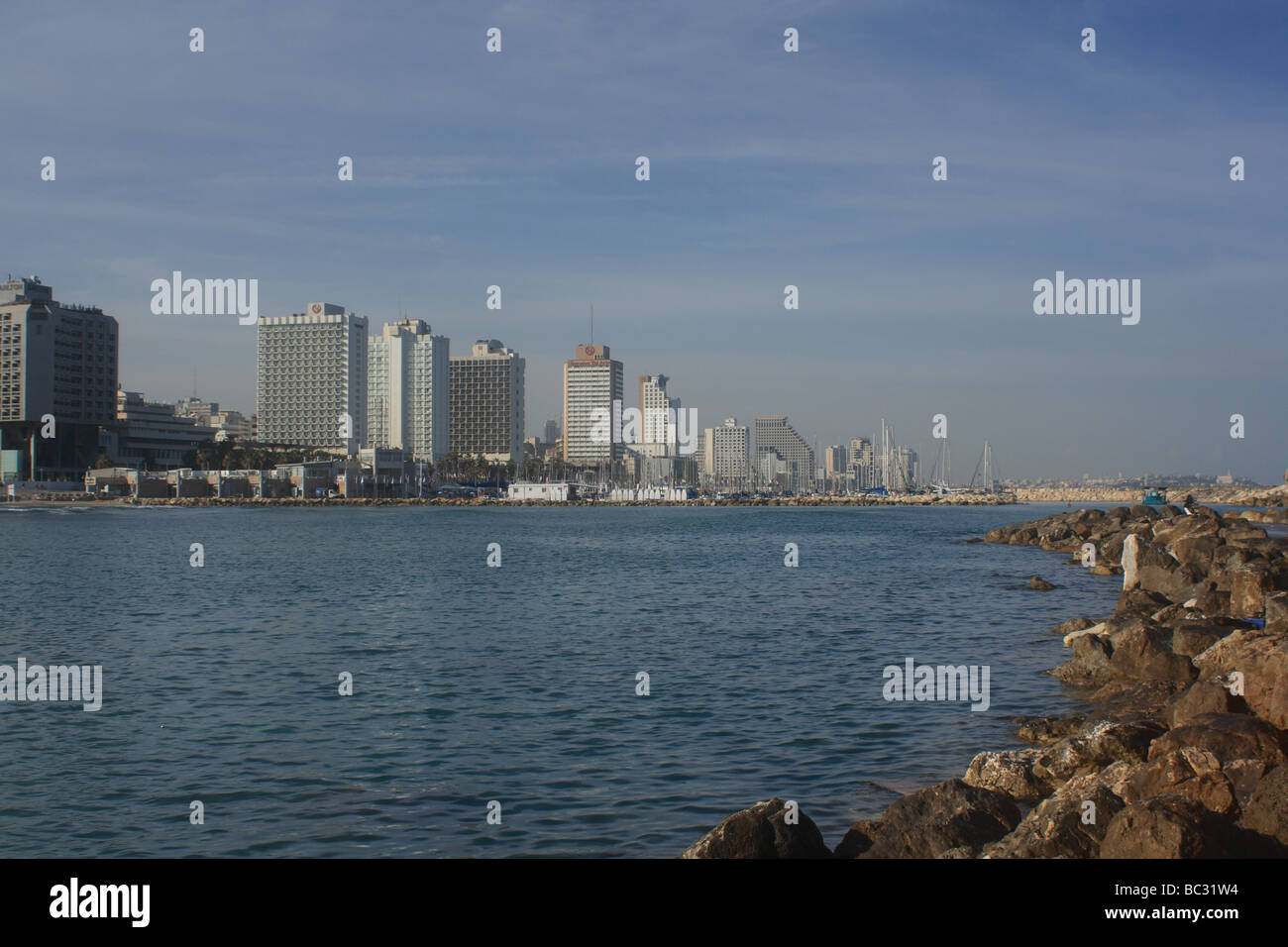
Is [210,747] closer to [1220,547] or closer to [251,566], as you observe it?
[1220,547]

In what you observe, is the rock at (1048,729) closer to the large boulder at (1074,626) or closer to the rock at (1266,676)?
the rock at (1266,676)

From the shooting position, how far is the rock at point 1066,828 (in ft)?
33.1

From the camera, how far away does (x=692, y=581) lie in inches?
1955

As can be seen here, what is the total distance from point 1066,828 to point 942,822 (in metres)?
1.41

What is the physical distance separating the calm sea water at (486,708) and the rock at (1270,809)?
4.66 m

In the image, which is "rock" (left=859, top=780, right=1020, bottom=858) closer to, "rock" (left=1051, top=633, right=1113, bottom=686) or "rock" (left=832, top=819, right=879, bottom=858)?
"rock" (left=832, top=819, right=879, bottom=858)

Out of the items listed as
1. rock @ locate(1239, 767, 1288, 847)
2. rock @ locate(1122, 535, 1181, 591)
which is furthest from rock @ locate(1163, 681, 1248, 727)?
rock @ locate(1122, 535, 1181, 591)

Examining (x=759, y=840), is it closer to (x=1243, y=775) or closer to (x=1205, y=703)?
(x=1243, y=775)

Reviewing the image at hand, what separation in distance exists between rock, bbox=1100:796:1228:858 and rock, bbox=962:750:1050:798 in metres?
3.91

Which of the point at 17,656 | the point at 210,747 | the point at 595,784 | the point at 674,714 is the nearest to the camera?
the point at 595,784

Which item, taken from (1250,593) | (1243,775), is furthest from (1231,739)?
(1250,593)

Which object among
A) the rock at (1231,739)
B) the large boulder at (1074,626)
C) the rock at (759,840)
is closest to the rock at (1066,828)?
the rock at (759,840)
